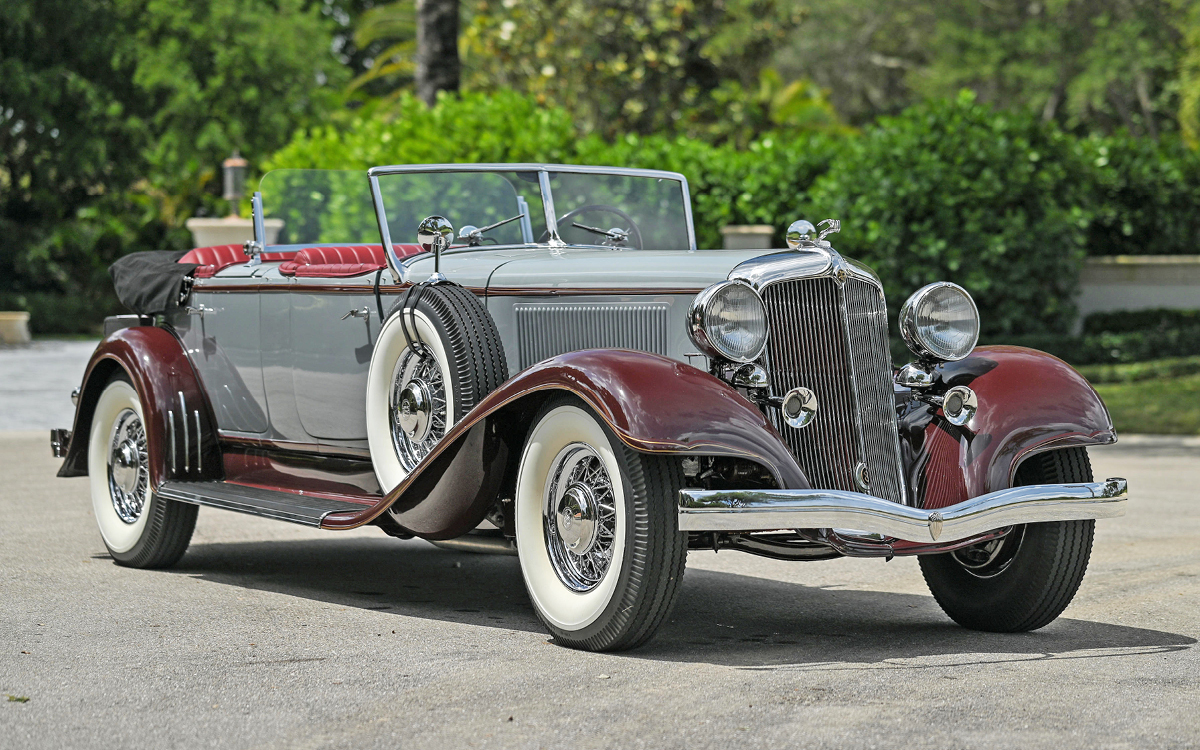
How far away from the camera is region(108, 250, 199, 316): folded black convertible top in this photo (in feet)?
23.8

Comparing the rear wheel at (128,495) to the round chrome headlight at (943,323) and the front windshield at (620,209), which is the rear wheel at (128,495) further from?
the round chrome headlight at (943,323)

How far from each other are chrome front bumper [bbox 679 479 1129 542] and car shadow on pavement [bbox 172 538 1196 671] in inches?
17.7

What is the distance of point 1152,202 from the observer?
59.1 ft

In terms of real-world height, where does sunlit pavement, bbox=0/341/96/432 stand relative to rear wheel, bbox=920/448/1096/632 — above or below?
below

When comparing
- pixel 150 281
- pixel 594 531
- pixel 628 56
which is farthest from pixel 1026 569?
pixel 628 56

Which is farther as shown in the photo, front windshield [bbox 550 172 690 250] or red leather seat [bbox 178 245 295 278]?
red leather seat [bbox 178 245 295 278]

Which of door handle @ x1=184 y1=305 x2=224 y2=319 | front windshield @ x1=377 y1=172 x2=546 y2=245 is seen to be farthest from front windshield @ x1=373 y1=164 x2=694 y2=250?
door handle @ x1=184 y1=305 x2=224 y2=319

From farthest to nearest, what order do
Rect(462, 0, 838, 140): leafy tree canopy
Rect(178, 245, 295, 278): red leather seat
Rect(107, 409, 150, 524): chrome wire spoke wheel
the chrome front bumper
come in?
Rect(462, 0, 838, 140): leafy tree canopy
Rect(178, 245, 295, 278): red leather seat
Rect(107, 409, 150, 524): chrome wire spoke wheel
the chrome front bumper

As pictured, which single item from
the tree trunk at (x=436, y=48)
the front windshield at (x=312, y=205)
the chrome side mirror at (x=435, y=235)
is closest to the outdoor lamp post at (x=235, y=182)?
the tree trunk at (x=436, y=48)

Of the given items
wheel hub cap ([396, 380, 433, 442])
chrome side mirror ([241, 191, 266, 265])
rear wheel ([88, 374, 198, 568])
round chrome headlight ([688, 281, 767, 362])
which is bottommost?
rear wheel ([88, 374, 198, 568])

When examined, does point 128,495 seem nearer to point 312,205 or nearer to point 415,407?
point 312,205

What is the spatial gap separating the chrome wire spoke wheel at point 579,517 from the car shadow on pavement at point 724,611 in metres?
0.34

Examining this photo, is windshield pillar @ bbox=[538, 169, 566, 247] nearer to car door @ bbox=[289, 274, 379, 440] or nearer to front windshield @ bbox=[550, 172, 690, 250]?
front windshield @ bbox=[550, 172, 690, 250]

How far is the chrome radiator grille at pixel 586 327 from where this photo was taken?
5297mm
